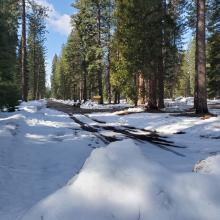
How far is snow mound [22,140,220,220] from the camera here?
12.3 feet

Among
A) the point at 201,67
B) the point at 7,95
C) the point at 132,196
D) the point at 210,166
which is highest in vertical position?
the point at 201,67

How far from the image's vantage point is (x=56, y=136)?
13.0 metres

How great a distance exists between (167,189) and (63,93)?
9774 centimetres

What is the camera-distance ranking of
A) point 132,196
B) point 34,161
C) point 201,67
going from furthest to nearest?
point 201,67 < point 34,161 < point 132,196

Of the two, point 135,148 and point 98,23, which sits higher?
point 98,23

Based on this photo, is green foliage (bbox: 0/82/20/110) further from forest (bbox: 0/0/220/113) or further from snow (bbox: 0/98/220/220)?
snow (bbox: 0/98/220/220)

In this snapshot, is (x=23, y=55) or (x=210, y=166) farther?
(x=23, y=55)

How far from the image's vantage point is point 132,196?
3.94 meters

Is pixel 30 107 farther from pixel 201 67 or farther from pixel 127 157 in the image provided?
pixel 127 157

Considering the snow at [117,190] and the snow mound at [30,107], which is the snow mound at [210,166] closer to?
the snow at [117,190]

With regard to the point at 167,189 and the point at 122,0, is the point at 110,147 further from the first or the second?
the point at 122,0

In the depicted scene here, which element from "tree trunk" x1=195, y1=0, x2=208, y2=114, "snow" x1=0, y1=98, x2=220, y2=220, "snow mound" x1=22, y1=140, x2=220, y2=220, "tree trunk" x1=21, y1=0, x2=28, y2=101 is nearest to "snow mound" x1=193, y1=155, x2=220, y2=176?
"snow" x1=0, y1=98, x2=220, y2=220

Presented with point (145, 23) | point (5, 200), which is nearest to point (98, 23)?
point (145, 23)

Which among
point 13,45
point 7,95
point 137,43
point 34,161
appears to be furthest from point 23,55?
point 34,161
